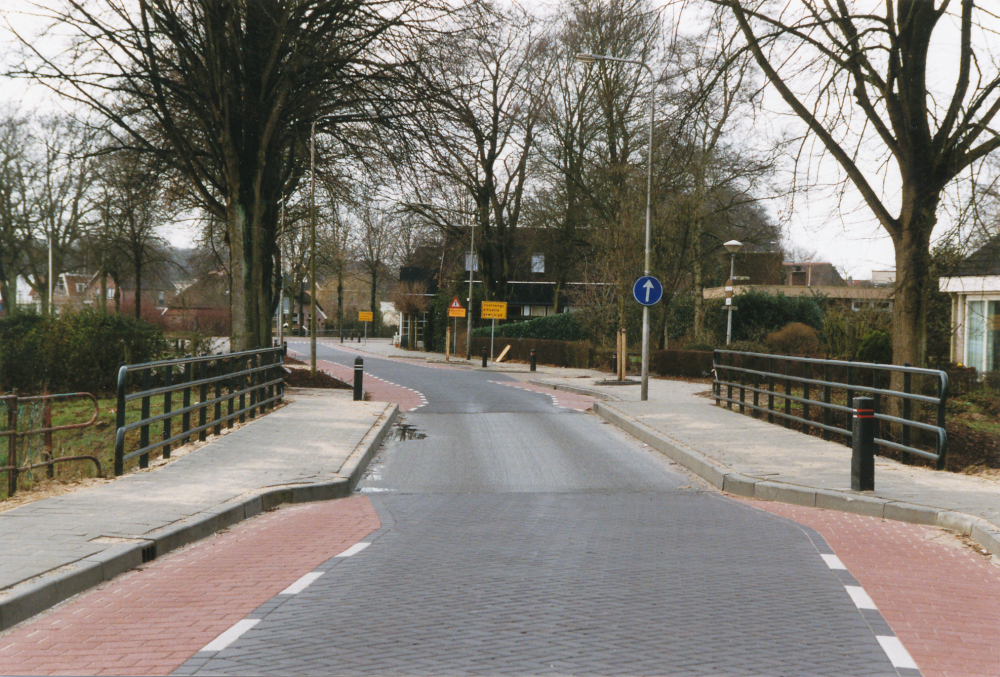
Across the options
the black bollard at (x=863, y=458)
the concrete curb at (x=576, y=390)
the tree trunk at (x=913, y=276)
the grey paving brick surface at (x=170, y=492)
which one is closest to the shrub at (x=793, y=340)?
the concrete curb at (x=576, y=390)

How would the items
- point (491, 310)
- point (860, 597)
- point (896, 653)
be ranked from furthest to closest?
point (491, 310)
point (860, 597)
point (896, 653)

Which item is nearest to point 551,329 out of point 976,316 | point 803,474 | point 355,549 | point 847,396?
point 976,316

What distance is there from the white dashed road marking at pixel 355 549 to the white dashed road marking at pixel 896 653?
11.5 ft

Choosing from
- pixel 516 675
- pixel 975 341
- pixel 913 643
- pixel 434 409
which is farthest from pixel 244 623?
pixel 975 341

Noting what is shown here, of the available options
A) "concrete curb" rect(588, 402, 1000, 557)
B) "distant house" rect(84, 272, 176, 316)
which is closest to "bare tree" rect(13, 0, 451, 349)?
"concrete curb" rect(588, 402, 1000, 557)

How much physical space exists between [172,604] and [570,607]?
229cm

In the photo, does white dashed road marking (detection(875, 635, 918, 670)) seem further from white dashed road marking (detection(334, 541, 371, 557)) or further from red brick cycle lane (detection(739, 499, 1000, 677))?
white dashed road marking (detection(334, 541, 371, 557))

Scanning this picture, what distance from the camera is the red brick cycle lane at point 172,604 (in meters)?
4.29

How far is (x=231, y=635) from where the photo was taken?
4.59 metres

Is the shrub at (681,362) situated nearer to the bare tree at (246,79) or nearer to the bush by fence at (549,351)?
the bush by fence at (549,351)

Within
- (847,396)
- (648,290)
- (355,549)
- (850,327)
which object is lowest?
(355,549)

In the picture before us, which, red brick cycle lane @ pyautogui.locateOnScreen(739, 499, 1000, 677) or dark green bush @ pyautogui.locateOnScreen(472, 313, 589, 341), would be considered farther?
dark green bush @ pyautogui.locateOnScreen(472, 313, 589, 341)

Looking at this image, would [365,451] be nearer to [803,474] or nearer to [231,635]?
[803,474]

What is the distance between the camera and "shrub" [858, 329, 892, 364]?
67.8 ft
